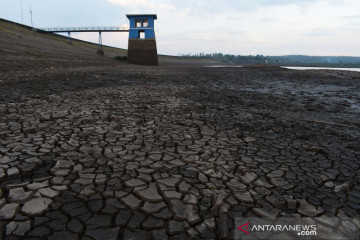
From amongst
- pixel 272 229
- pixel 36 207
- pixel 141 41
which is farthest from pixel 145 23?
pixel 272 229

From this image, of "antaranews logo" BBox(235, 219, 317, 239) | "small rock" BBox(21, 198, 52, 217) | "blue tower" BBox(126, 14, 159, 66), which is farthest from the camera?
"blue tower" BBox(126, 14, 159, 66)

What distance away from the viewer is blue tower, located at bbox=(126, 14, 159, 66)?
99.4 ft

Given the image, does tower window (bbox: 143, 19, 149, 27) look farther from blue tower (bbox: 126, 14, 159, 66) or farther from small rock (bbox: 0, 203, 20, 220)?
small rock (bbox: 0, 203, 20, 220)

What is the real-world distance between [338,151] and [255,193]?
6.83ft

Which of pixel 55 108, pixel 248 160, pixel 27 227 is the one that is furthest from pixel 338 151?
pixel 55 108

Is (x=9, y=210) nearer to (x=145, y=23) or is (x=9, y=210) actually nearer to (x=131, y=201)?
(x=131, y=201)

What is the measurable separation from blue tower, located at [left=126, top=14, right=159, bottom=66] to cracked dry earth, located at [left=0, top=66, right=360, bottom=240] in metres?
26.6

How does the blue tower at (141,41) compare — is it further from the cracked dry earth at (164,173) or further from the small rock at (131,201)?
the small rock at (131,201)

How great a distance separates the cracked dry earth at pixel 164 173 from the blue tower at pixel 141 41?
26.6 m

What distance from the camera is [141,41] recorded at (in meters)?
30.4

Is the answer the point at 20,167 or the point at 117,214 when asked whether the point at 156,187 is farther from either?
the point at 20,167

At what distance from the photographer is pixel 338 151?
352 centimetres

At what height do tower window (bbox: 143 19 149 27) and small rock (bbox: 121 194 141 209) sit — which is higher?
tower window (bbox: 143 19 149 27)

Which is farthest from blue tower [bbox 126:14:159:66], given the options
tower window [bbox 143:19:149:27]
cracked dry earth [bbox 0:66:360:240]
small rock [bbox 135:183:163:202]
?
small rock [bbox 135:183:163:202]
